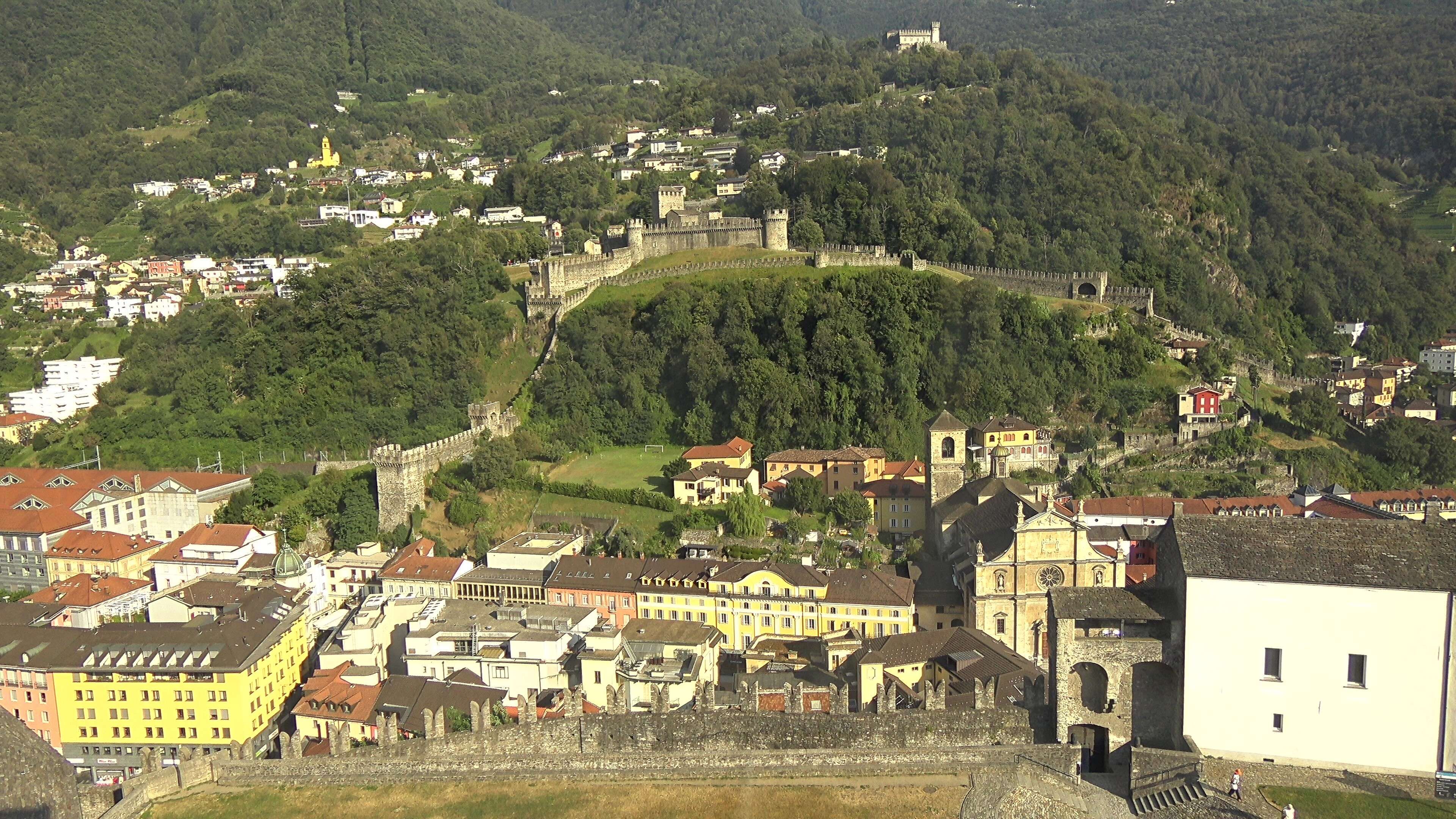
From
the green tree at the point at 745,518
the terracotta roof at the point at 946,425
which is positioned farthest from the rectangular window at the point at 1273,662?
the green tree at the point at 745,518

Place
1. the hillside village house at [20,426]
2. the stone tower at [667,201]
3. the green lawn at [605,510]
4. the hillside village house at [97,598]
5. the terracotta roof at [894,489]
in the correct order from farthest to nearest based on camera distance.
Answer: the stone tower at [667,201] → the hillside village house at [20,426] → the green lawn at [605,510] → the terracotta roof at [894,489] → the hillside village house at [97,598]

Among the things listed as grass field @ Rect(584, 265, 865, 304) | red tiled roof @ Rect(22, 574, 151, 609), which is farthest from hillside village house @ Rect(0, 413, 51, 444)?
grass field @ Rect(584, 265, 865, 304)

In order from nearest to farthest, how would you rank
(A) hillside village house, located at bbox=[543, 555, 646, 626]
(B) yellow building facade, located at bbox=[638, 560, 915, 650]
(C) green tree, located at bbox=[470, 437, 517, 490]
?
(B) yellow building facade, located at bbox=[638, 560, 915, 650] → (A) hillside village house, located at bbox=[543, 555, 646, 626] → (C) green tree, located at bbox=[470, 437, 517, 490]

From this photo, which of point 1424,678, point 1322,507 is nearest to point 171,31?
point 1322,507

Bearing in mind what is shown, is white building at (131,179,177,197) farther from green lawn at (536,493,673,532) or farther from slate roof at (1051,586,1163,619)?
slate roof at (1051,586,1163,619)

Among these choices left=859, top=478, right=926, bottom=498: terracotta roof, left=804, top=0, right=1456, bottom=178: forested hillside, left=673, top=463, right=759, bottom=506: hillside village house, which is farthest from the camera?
left=804, top=0, right=1456, bottom=178: forested hillside

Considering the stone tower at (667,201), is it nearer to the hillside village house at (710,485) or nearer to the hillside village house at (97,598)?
the hillside village house at (710,485)
